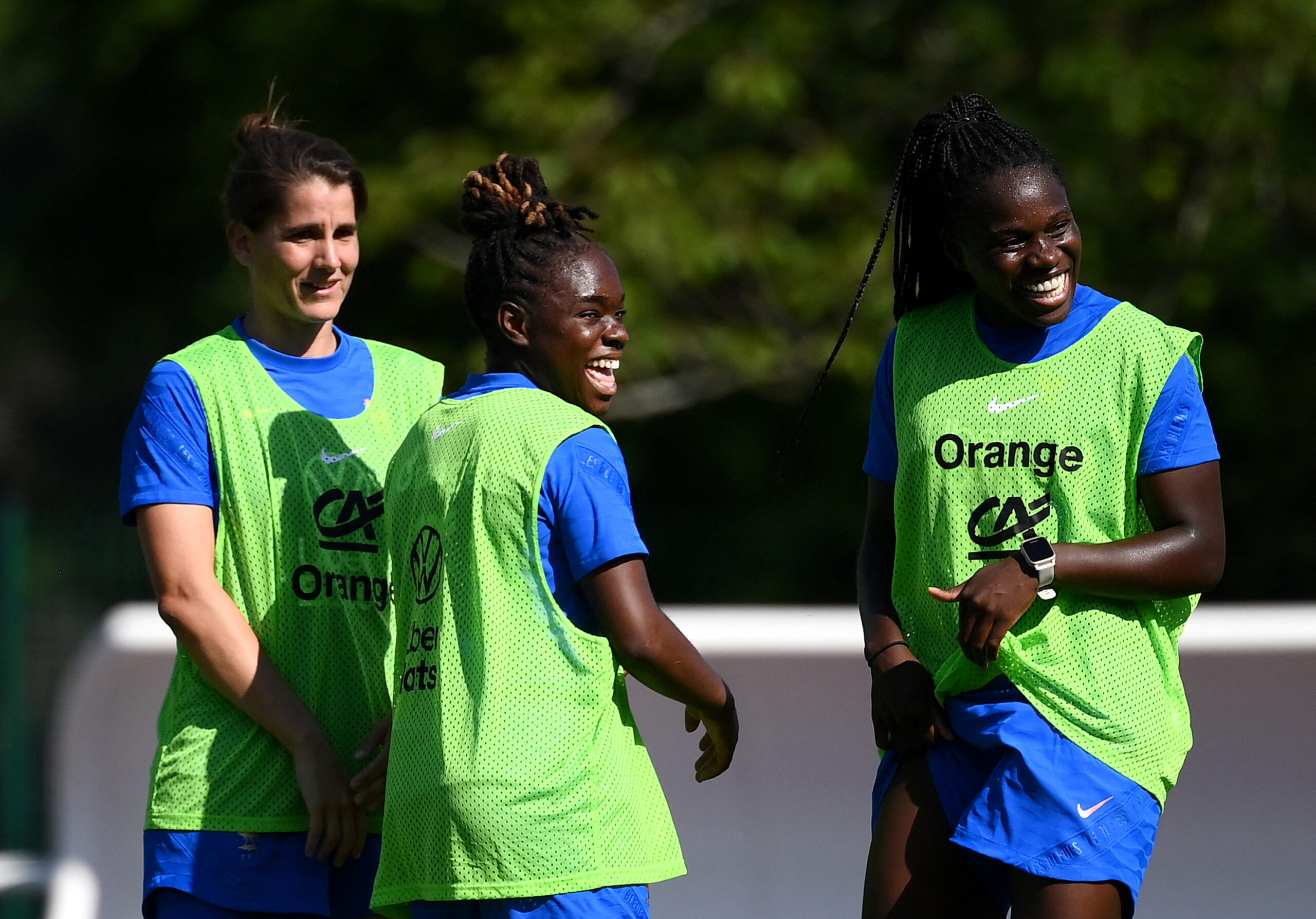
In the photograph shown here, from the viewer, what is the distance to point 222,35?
9.75 m

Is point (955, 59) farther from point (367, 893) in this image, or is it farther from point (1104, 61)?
point (367, 893)

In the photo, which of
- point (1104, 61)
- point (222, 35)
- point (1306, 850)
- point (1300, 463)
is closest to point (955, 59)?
point (1104, 61)

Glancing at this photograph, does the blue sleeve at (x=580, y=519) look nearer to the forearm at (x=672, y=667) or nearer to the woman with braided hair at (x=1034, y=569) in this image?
the forearm at (x=672, y=667)

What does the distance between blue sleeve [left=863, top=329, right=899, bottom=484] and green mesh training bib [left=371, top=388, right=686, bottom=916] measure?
0.59m

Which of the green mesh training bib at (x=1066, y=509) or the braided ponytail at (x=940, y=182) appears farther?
the braided ponytail at (x=940, y=182)

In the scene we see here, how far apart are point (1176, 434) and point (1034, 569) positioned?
33 cm

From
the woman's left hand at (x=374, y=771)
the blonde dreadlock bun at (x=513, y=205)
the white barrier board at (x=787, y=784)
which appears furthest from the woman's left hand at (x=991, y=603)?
the white barrier board at (x=787, y=784)

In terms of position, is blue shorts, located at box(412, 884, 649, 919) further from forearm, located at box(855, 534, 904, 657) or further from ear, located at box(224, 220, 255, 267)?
ear, located at box(224, 220, 255, 267)

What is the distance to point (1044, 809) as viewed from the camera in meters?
2.60

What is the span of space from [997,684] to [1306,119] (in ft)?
21.1

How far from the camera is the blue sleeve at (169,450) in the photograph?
2928 millimetres

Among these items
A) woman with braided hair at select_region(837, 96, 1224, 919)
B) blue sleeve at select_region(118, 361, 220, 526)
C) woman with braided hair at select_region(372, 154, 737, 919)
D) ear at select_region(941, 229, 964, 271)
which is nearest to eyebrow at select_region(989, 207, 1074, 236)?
woman with braided hair at select_region(837, 96, 1224, 919)

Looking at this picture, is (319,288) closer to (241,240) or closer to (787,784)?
Answer: (241,240)

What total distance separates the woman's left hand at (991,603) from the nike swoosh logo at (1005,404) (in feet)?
0.83
